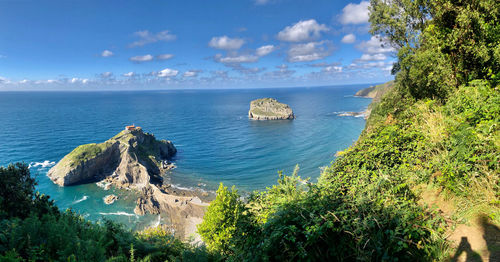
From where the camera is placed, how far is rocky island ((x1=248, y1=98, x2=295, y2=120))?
139 m

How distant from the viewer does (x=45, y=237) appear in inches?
224

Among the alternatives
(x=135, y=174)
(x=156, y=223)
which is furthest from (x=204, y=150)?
(x=156, y=223)

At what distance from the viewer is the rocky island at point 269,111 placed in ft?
457

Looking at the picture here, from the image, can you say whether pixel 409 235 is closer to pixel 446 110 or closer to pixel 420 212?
pixel 420 212

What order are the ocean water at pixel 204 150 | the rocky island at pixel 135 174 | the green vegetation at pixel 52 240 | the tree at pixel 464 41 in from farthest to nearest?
the ocean water at pixel 204 150, the rocky island at pixel 135 174, the tree at pixel 464 41, the green vegetation at pixel 52 240

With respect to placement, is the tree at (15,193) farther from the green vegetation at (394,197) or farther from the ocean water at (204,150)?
the ocean water at (204,150)

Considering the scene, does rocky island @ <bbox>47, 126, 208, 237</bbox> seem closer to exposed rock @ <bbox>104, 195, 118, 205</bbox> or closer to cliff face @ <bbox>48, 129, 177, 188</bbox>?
cliff face @ <bbox>48, 129, 177, 188</bbox>

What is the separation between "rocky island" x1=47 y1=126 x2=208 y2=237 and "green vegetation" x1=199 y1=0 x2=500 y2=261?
115 feet

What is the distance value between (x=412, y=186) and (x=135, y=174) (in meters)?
56.8

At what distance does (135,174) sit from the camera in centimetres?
5206

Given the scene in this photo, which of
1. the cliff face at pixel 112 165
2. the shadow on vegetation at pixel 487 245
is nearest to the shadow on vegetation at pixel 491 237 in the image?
the shadow on vegetation at pixel 487 245

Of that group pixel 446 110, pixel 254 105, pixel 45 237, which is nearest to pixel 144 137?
pixel 45 237

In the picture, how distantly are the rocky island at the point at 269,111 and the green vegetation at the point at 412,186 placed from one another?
130 metres

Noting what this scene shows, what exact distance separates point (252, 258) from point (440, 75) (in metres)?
11.7
